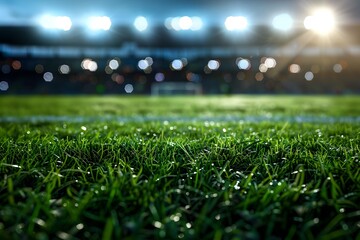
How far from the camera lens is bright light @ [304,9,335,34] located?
37.5 metres

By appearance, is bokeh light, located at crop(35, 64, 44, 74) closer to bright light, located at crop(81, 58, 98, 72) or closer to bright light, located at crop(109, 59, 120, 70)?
bright light, located at crop(81, 58, 98, 72)

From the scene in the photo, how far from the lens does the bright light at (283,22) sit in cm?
3979

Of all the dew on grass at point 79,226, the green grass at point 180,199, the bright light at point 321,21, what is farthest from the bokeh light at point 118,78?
the dew on grass at point 79,226

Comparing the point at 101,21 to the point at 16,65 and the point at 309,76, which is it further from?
the point at 309,76

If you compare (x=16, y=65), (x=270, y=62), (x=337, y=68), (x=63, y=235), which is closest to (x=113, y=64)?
(x=16, y=65)

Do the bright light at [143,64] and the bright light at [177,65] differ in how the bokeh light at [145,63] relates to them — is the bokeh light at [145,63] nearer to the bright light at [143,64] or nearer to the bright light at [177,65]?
the bright light at [143,64]

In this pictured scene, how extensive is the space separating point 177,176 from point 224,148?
1.88ft

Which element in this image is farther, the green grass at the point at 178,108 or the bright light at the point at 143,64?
the bright light at the point at 143,64

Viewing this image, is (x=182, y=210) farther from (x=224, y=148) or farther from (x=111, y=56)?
(x=111, y=56)

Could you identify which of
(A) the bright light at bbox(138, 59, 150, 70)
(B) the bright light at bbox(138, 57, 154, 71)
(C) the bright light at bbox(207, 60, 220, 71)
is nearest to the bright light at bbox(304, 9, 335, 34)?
(C) the bright light at bbox(207, 60, 220, 71)

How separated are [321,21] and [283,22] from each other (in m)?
4.00

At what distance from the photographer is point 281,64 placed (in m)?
51.7

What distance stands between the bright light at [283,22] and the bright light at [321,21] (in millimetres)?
1731

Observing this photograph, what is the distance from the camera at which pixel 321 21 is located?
4041 cm
